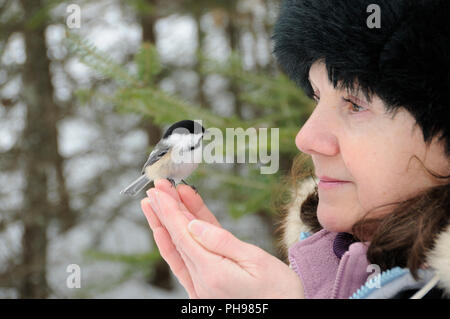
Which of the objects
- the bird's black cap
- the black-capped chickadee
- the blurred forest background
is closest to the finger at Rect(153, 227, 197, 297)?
the black-capped chickadee

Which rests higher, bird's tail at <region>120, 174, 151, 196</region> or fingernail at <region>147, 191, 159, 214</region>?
bird's tail at <region>120, 174, 151, 196</region>

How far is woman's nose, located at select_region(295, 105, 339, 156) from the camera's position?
69cm

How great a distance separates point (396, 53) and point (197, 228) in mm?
383

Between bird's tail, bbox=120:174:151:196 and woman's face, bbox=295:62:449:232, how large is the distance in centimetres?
26

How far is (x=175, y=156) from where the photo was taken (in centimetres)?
68

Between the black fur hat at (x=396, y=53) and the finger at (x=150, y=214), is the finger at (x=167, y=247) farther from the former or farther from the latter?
the black fur hat at (x=396, y=53)

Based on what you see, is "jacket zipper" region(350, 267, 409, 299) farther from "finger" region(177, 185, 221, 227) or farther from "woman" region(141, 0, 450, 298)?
"finger" region(177, 185, 221, 227)

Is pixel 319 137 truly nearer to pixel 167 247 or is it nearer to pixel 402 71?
pixel 402 71

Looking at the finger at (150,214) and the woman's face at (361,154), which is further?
the finger at (150,214)

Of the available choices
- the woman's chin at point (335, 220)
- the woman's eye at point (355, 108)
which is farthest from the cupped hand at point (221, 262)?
the woman's eye at point (355, 108)

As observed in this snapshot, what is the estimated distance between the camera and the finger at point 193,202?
0.76m

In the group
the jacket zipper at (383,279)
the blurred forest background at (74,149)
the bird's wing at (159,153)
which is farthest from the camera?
the blurred forest background at (74,149)

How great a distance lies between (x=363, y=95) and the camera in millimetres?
667

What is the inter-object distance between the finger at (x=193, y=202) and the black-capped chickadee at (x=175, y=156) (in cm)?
3
